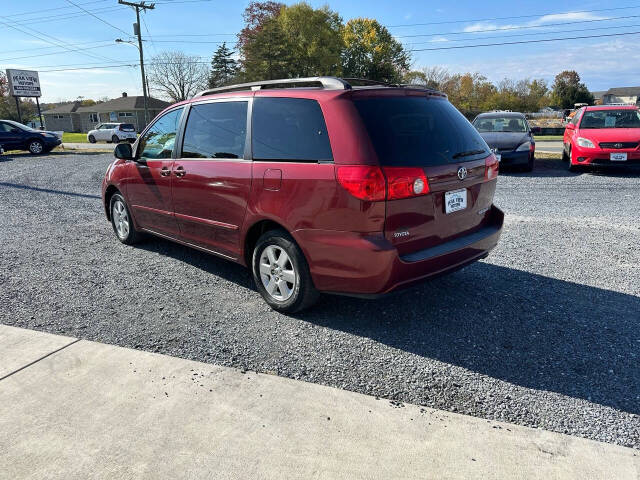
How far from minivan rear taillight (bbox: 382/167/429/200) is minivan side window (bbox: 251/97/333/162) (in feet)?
1.49

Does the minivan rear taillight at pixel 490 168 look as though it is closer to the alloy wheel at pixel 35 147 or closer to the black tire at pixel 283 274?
the black tire at pixel 283 274

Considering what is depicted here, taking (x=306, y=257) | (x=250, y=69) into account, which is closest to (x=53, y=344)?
(x=306, y=257)

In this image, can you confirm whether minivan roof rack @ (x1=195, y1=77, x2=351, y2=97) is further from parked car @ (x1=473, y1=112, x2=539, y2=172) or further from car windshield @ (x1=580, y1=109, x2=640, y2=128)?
car windshield @ (x1=580, y1=109, x2=640, y2=128)

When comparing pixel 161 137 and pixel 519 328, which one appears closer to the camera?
pixel 519 328

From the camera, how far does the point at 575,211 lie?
7.43 metres

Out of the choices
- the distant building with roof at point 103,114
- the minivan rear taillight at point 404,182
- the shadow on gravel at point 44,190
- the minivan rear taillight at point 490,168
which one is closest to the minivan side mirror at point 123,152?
the minivan rear taillight at point 404,182

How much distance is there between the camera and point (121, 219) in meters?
5.96

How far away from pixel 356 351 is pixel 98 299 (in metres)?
2.48

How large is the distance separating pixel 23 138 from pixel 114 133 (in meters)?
17.5

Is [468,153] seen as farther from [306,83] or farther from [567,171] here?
[567,171]

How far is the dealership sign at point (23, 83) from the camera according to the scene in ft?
126

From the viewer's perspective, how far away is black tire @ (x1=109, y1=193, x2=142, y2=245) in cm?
575

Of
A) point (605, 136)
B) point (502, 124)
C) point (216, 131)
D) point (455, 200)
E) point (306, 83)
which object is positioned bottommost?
point (455, 200)

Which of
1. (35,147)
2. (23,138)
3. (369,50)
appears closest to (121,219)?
(23,138)
